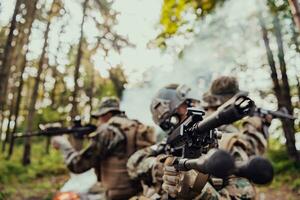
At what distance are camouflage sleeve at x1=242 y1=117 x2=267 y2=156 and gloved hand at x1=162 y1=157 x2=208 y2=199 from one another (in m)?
1.90

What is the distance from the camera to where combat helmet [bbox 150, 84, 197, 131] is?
4.30 metres

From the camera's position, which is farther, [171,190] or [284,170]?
[284,170]

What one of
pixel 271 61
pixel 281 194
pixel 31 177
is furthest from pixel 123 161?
pixel 31 177

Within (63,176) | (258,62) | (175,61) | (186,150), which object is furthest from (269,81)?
(186,150)

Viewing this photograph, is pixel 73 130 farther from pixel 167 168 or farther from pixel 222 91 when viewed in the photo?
pixel 167 168

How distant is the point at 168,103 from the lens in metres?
4.44

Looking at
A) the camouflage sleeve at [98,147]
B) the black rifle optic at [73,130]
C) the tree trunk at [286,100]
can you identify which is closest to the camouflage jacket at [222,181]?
the camouflage sleeve at [98,147]

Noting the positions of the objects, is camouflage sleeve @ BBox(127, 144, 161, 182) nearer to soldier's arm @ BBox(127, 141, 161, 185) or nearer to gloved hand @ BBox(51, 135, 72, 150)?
soldier's arm @ BBox(127, 141, 161, 185)

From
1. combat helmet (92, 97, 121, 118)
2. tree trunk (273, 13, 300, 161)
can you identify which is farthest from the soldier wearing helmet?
tree trunk (273, 13, 300, 161)

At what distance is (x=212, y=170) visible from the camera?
1.91m

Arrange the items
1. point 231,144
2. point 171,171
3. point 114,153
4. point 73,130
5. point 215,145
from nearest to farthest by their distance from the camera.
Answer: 1. point 215,145
2. point 171,171
3. point 231,144
4. point 114,153
5. point 73,130

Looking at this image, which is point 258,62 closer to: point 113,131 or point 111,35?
point 111,35

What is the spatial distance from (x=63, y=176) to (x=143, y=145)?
1140 centimetres

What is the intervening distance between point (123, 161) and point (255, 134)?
1877 millimetres
